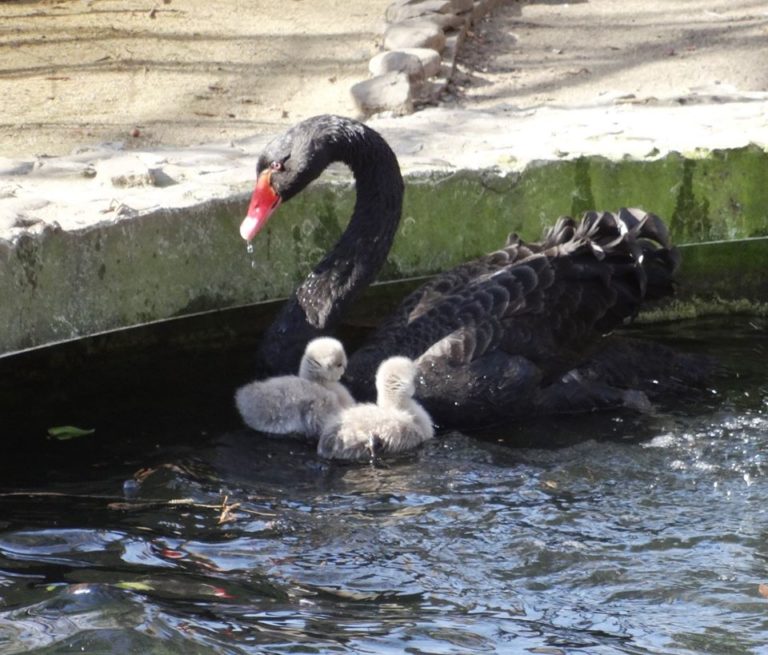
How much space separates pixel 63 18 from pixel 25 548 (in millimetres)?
5518

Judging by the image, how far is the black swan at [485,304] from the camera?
4.56 meters

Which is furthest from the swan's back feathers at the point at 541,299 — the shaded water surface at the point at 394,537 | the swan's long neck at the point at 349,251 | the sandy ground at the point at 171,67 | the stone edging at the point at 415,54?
the stone edging at the point at 415,54

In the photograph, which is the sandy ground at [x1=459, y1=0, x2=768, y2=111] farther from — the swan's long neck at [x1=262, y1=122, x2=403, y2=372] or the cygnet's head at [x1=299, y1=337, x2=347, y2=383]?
the cygnet's head at [x1=299, y1=337, x2=347, y2=383]

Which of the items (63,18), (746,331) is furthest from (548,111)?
(63,18)

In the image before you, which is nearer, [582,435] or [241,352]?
[582,435]

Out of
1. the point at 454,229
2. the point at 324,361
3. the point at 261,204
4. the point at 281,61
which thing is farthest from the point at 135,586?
the point at 281,61

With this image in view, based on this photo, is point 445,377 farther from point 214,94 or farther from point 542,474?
point 214,94

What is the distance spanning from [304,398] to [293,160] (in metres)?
0.75

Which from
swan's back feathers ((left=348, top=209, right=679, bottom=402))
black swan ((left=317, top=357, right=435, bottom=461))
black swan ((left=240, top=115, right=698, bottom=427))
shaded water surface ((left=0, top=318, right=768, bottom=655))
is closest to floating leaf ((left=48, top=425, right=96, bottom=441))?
shaded water surface ((left=0, top=318, right=768, bottom=655))

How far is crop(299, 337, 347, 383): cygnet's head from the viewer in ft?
14.6

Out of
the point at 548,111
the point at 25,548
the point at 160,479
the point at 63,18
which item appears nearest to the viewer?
the point at 25,548

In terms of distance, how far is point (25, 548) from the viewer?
3.58 m

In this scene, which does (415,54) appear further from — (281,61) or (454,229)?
(454,229)

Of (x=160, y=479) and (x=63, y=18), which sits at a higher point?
(x=63, y=18)
